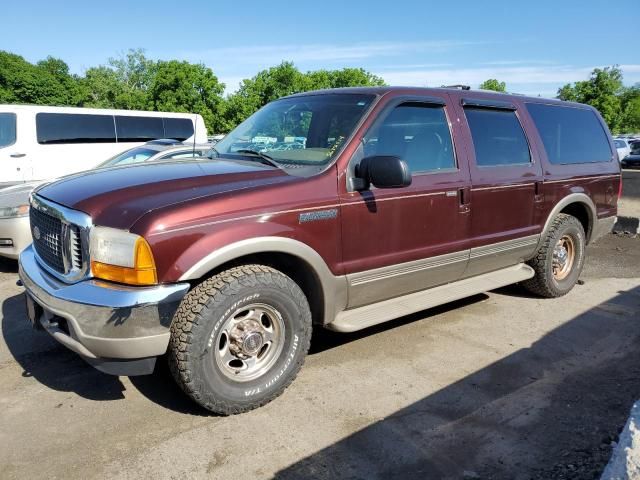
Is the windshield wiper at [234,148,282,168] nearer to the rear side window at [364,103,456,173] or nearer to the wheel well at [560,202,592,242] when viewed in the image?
the rear side window at [364,103,456,173]

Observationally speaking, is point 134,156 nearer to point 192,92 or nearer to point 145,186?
point 145,186

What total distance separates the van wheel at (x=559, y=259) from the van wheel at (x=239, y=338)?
2928 mm

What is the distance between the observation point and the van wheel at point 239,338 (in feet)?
9.37

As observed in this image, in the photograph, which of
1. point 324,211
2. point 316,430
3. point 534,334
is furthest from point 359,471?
point 534,334

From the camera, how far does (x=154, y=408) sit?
3.21 meters

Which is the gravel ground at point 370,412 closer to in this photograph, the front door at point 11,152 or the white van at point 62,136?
the front door at point 11,152

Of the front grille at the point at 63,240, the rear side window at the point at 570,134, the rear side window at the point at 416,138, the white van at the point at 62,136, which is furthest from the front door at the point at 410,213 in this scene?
the white van at the point at 62,136

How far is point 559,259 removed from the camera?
549 centimetres

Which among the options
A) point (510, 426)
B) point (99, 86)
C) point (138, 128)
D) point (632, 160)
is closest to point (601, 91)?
point (632, 160)

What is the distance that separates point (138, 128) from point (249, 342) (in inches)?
435

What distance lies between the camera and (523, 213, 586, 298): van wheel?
5.14 meters

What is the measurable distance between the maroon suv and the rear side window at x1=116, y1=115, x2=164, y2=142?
29.8ft

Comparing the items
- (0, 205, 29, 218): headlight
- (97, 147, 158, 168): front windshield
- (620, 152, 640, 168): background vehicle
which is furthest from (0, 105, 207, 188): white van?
(620, 152, 640, 168): background vehicle

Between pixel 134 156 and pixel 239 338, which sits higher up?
pixel 134 156
